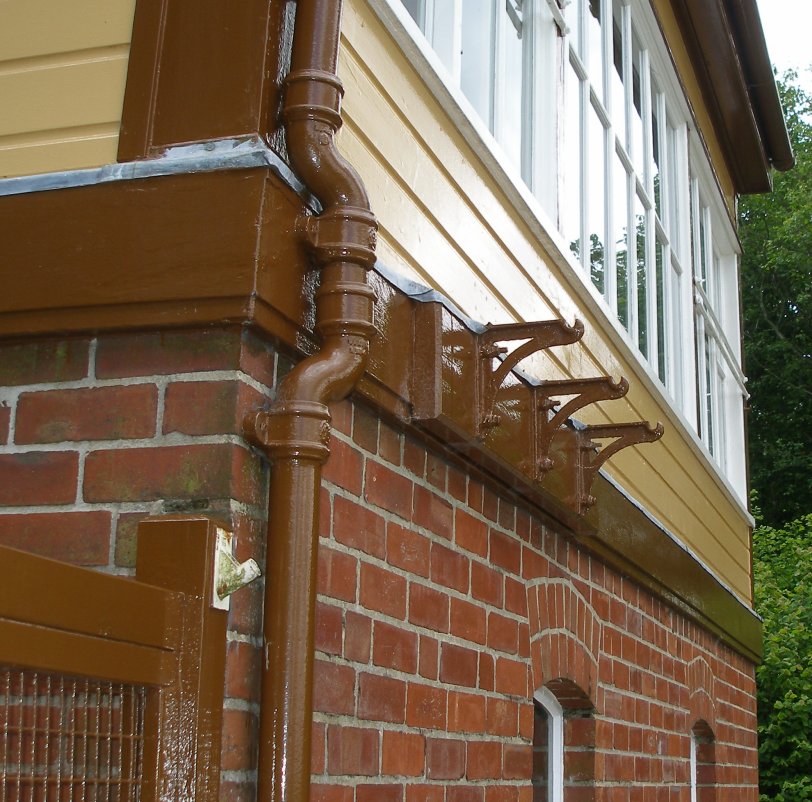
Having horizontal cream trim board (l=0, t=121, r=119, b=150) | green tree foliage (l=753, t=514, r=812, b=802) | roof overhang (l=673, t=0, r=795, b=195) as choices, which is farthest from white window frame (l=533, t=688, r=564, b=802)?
green tree foliage (l=753, t=514, r=812, b=802)

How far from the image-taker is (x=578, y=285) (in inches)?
166

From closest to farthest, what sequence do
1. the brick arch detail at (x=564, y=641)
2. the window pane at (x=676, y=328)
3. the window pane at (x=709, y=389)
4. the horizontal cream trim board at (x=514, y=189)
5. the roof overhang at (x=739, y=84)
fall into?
the horizontal cream trim board at (x=514, y=189) → the brick arch detail at (x=564, y=641) → the window pane at (x=676, y=328) → the roof overhang at (x=739, y=84) → the window pane at (x=709, y=389)

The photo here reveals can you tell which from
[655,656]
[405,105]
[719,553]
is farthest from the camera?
[719,553]

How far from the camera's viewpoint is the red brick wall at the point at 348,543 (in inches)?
82.4

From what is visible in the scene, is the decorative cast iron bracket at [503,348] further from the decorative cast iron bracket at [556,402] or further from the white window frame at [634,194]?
the white window frame at [634,194]

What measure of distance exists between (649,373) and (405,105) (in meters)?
2.56

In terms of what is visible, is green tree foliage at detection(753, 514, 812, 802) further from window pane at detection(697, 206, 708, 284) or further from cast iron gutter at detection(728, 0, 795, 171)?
window pane at detection(697, 206, 708, 284)

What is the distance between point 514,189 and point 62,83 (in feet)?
5.08

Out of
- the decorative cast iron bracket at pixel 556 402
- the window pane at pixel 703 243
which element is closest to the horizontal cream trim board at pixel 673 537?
the decorative cast iron bracket at pixel 556 402

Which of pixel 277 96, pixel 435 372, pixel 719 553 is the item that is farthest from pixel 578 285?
pixel 719 553

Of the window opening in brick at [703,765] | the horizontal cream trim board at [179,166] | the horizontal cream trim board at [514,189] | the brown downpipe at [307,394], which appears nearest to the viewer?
the brown downpipe at [307,394]

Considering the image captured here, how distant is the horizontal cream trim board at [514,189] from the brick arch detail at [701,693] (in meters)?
1.22

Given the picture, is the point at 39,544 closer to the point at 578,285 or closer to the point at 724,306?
the point at 578,285

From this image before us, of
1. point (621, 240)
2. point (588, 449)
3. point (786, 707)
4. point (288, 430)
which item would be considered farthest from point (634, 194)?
point (786, 707)
